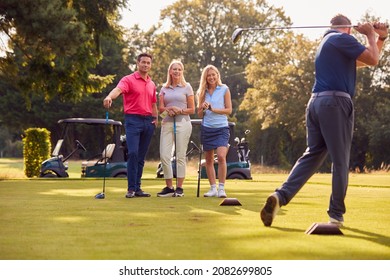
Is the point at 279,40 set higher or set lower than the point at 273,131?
higher

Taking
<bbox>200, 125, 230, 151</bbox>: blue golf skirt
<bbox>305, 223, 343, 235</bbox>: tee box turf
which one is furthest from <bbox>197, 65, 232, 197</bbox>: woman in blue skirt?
<bbox>305, 223, 343, 235</bbox>: tee box turf

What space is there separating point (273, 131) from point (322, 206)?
41813 millimetres

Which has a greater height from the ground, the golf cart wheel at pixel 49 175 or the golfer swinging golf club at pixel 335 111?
the golfer swinging golf club at pixel 335 111

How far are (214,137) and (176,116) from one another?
0.61 m

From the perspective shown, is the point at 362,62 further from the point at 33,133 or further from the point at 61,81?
the point at 33,133

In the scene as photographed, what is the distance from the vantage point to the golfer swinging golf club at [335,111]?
675cm

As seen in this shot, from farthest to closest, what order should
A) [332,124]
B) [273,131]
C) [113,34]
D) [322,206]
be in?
[273,131] → [113,34] → [322,206] → [332,124]

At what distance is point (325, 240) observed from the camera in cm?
575

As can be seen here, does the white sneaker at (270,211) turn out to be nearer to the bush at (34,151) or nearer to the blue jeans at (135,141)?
the blue jeans at (135,141)

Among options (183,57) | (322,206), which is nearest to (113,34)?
(322,206)

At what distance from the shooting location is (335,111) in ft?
22.1

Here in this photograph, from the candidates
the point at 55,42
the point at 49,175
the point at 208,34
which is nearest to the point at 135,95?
the point at 55,42

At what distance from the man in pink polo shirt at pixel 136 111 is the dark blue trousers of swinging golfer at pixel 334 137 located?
406 cm

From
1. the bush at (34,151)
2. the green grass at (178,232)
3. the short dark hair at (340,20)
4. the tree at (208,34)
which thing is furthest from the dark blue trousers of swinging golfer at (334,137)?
the tree at (208,34)
